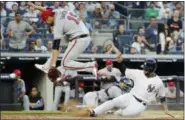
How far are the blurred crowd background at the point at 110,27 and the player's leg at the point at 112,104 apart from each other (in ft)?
14.7

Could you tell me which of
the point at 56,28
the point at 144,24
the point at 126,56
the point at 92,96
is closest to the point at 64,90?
the point at 92,96

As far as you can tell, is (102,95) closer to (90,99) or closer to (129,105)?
(90,99)

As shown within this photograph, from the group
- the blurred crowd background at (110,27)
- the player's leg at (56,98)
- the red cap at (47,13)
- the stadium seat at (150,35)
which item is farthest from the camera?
the stadium seat at (150,35)

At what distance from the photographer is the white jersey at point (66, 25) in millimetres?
11008

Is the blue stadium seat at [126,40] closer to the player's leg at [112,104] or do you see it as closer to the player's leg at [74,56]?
the player's leg at [112,104]

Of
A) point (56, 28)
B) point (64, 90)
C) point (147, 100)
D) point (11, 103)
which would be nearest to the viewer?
point (56, 28)

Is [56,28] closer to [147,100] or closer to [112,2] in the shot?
[147,100]

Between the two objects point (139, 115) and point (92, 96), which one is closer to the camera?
point (139, 115)

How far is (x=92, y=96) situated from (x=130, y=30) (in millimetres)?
2973

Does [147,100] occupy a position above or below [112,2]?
below

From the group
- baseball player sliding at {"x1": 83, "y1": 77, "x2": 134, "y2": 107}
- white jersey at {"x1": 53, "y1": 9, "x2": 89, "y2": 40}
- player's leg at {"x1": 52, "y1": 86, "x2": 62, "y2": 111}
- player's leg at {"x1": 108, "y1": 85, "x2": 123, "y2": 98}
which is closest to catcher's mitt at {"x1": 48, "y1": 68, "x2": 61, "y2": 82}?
white jersey at {"x1": 53, "y1": 9, "x2": 89, "y2": 40}

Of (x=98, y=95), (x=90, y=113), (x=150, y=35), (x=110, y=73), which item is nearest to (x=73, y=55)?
(x=90, y=113)

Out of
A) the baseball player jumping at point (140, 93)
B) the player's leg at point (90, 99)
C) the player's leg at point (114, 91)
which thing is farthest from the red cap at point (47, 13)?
the player's leg at point (114, 91)

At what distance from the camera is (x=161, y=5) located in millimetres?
18094
